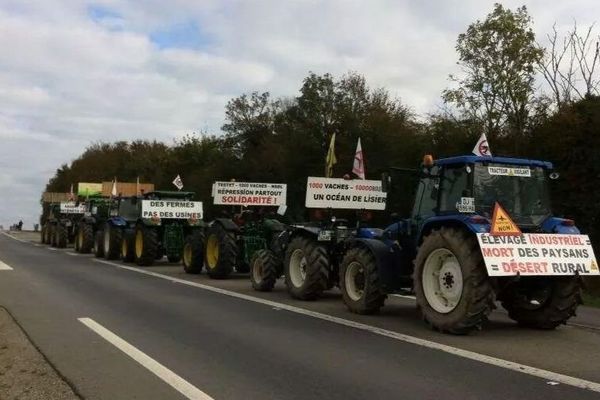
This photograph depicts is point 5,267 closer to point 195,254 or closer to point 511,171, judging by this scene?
point 195,254

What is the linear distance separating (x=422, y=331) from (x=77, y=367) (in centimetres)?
451

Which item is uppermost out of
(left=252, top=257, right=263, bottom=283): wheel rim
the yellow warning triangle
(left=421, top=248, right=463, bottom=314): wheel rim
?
the yellow warning triangle

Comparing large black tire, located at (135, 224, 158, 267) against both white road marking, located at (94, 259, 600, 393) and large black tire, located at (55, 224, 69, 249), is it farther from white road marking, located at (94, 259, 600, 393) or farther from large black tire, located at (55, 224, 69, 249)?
large black tire, located at (55, 224, 69, 249)

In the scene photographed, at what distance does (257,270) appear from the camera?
1423 centimetres

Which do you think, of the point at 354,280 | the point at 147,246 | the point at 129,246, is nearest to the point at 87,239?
the point at 129,246

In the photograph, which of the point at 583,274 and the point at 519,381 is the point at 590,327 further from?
the point at 519,381

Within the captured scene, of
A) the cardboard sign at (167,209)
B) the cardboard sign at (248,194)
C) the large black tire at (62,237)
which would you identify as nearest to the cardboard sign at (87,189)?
the large black tire at (62,237)

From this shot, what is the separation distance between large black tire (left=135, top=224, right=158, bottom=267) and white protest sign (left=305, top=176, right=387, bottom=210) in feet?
30.5

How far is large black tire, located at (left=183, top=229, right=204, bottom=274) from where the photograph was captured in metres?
18.0

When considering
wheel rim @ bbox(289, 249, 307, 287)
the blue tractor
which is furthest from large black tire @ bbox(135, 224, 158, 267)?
the blue tractor

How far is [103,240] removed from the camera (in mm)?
25062

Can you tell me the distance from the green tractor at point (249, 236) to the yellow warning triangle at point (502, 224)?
20.8 feet

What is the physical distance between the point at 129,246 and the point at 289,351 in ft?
50.6

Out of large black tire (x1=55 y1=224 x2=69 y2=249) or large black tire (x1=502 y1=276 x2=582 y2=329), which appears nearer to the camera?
large black tire (x1=502 y1=276 x2=582 y2=329)
